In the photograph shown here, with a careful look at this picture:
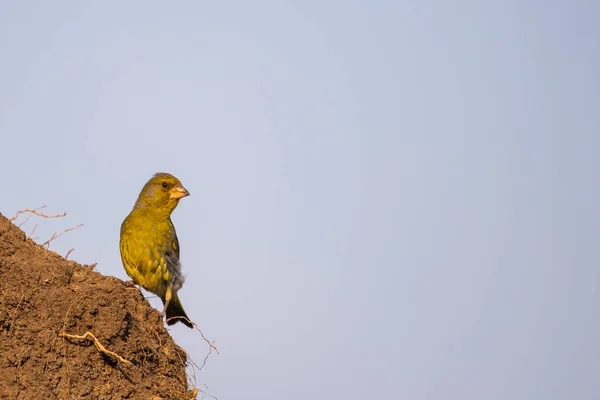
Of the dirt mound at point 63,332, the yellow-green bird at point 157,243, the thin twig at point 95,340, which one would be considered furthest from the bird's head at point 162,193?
the thin twig at point 95,340

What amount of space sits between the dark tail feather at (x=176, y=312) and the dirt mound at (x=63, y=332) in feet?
6.75

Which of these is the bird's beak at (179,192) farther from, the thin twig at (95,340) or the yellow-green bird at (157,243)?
the thin twig at (95,340)

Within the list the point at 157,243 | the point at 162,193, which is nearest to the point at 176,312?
the point at 157,243

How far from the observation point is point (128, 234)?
8.88 metres

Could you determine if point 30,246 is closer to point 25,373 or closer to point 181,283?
point 25,373

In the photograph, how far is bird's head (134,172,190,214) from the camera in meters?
9.14

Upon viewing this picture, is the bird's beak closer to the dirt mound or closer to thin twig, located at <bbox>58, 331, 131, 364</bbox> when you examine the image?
the dirt mound

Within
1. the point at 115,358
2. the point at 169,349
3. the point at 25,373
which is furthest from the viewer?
the point at 169,349

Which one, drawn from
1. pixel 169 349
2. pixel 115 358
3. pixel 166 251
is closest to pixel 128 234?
pixel 166 251

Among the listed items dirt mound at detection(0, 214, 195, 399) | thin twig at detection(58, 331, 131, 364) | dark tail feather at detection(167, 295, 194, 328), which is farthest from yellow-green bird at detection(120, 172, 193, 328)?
thin twig at detection(58, 331, 131, 364)

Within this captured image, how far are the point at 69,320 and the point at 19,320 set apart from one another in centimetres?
35

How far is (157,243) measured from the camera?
881 centimetres

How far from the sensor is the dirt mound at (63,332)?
19.9ft

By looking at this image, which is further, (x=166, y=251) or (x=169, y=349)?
(x=166, y=251)
